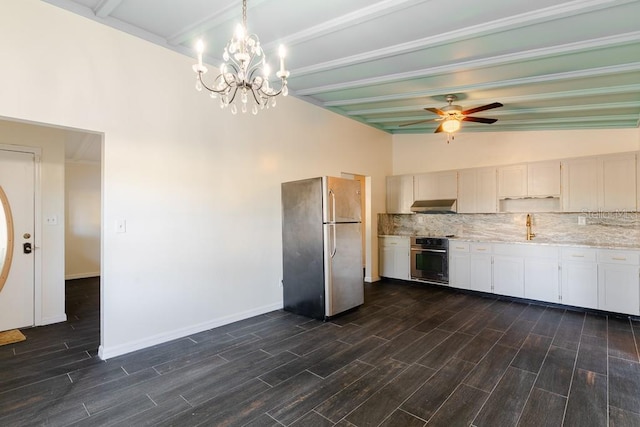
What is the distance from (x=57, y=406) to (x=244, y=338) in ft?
5.16

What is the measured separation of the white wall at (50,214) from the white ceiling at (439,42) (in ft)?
6.28

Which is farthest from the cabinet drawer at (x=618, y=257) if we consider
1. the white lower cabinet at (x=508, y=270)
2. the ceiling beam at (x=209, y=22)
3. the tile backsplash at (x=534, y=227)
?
the ceiling beam at (x=209, y=22)

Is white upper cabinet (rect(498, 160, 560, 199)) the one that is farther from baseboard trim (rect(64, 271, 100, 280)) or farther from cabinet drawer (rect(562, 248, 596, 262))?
baseboard trim (rect(64, 271, 100, 280))

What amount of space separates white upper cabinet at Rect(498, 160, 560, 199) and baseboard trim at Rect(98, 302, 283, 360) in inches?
165

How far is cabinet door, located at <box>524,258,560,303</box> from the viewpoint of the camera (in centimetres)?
444

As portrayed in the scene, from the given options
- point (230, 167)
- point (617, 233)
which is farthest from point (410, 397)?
point (617, 233)

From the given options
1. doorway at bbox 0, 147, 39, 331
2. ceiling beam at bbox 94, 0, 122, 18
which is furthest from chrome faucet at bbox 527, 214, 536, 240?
doorway at bbox 0, 147, 39, 331

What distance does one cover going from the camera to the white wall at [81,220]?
655cm

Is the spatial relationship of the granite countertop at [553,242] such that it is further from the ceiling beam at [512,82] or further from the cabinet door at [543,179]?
the ceiling beam at [512,82]

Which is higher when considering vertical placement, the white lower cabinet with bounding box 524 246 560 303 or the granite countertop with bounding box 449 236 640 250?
the granite countertop with bounding box 449 236 640 250

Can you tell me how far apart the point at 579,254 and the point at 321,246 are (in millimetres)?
3560

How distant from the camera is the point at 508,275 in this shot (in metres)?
4.83

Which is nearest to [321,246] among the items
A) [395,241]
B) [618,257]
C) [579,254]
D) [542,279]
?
[395,241]

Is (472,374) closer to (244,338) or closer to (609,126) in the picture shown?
(244,338)
